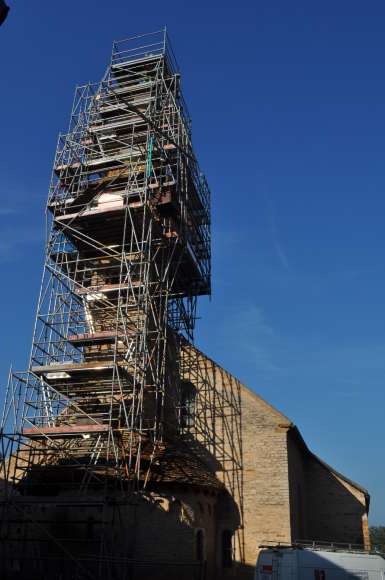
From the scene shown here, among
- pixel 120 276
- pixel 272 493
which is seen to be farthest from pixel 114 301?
pixel 272 493

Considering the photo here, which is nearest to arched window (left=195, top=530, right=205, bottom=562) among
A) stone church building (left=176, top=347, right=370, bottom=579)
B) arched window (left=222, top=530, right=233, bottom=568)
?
stone church building (left=176, top=347, right=370, bottom=579)

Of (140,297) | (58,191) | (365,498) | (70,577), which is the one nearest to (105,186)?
(58,191)

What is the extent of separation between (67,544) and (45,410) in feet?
19.3

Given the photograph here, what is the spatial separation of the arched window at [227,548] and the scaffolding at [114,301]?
14.8 ft

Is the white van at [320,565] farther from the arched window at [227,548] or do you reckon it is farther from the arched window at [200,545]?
the arched window at [227,548]

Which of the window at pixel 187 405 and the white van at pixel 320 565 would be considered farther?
the window at pixel 187 405

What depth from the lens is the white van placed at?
1553cm

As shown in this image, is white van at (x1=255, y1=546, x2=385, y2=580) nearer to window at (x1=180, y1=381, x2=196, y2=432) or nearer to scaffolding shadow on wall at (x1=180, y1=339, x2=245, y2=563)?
scaffolding shadow on wall at (x1=180, y1=339, x2=245, y2=563)

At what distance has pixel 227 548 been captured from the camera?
75.8 ft

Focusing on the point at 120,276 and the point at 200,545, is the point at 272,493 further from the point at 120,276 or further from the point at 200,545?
the point at 120,276

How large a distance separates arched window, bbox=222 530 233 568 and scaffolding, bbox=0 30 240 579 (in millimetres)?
4517

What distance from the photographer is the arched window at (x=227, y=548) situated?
75.0 feet

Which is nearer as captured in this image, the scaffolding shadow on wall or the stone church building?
the stone church building

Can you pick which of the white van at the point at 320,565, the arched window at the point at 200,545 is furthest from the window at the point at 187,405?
the white van at the point at 320,565
